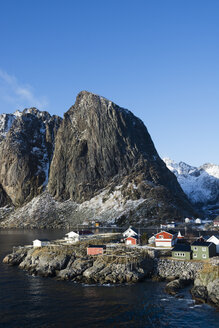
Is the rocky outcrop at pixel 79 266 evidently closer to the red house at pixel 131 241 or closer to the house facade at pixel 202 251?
the house facade at pixel 202 251

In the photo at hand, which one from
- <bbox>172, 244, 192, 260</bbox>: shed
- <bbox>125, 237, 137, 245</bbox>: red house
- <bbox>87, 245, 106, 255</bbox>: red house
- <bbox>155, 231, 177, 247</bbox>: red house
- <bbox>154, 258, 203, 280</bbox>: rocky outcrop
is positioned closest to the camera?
<bbox>154, 258, 203, 280</bbox>: rocky outcrop

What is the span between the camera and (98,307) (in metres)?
44.2

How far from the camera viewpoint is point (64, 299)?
159 ft

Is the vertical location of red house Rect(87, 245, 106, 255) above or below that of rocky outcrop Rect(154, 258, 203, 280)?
above

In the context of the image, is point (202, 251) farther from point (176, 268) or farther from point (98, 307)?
point (98, 307)

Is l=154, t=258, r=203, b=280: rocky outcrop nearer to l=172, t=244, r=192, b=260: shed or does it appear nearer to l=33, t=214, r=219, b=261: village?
l=172, t=244, r=192, b=260: shed

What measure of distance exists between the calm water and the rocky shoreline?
2.50 m

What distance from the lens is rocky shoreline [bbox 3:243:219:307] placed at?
49375 millimetres

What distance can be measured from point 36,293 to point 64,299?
642 cm

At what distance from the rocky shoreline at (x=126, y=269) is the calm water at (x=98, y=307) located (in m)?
2.50

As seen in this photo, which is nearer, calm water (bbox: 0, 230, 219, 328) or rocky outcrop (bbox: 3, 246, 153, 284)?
calm water (bbox: 0, 230, 219, 328)

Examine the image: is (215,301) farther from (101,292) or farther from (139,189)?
(139,189)

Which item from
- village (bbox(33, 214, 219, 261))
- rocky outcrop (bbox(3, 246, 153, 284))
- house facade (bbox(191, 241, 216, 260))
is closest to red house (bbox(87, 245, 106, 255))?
village (bbox(33, 214, 219, 261))

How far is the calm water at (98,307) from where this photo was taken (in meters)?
39.4
